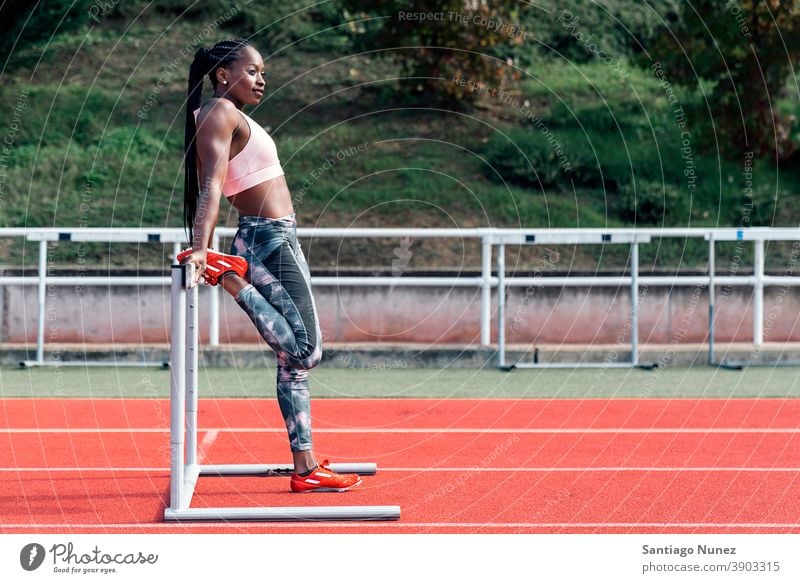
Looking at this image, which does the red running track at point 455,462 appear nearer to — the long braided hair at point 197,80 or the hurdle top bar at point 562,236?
the long braided hair at point 197,80

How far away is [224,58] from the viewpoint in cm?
647

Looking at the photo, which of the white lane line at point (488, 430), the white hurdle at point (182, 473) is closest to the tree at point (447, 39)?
the white lane line at point (488, 430)

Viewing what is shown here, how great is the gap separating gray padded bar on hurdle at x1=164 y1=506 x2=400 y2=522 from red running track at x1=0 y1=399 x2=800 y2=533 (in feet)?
0.23

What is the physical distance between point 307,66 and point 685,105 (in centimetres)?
Answer: 745

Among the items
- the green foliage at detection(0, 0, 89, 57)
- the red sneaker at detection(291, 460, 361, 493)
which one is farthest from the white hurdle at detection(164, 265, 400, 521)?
the green foliage at detection(0, 0, 89, 57)

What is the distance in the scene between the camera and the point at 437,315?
15.7 meters

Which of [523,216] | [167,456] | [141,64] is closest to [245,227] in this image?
[167,456]

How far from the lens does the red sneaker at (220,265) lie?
6207 millimetres

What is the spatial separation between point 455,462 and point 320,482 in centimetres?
127

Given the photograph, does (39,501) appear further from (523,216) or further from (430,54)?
(430,54)

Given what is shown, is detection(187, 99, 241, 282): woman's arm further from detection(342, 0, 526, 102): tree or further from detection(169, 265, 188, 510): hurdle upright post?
detection(342, 0, 526, 102): tree

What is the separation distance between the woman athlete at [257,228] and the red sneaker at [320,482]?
0.15 metres

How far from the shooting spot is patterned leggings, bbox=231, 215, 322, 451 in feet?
21.1

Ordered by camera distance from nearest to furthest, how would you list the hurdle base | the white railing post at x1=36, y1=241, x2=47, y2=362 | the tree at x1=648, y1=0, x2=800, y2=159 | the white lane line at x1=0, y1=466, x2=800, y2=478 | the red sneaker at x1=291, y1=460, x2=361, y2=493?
the hurdle base, the red sneaker at x1=291, y1=460, x2=361, y2=493, the white lane line at x1=0, y1=466, x2=800, y2=478, the white railing post at x1=36, y1=241, x2=47, y2=362, the tree at x1=648, y1=0, x2=800, y2=159
